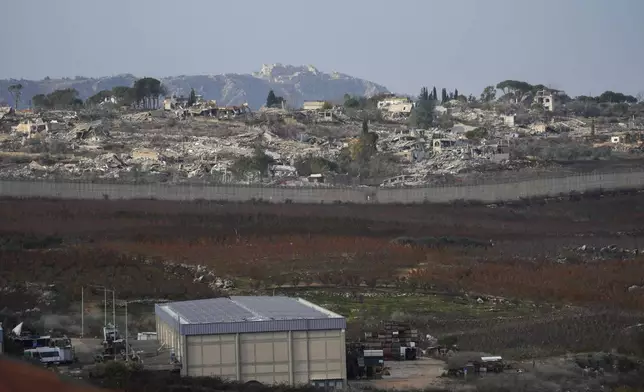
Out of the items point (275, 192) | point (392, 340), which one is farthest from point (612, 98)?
point (392, 340)

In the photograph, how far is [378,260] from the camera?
36312 mm

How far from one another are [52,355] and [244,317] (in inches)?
120

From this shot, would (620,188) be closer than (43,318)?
No

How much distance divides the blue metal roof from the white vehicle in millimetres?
1743

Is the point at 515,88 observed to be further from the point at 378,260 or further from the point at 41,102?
the point at 378,260

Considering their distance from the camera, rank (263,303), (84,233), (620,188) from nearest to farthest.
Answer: (263,303)
(84,233)
(620,188)

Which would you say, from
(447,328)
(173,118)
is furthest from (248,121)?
(447,328)

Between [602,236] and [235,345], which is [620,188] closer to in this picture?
[602,236]

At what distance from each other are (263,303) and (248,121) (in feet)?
162

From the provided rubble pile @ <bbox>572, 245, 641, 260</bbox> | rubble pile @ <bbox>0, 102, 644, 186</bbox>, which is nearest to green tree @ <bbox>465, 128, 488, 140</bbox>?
rubble pile @ <bbox>0, 102, 644, 186</bbox>

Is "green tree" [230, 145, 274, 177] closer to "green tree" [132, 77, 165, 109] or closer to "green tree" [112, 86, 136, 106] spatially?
"green tree" [112, 86, 136, 106]

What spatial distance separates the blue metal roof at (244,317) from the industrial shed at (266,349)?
0.05 ft

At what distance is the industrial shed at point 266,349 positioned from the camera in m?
19.0

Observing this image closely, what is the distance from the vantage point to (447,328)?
1008 inches
